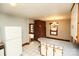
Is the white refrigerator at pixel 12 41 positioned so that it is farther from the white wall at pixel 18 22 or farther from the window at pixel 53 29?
the window at pixel 53 29

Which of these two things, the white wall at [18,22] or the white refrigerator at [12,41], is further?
the white refrigerator at [12,41]

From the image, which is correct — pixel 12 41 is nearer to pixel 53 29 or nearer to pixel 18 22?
pixel 18 22

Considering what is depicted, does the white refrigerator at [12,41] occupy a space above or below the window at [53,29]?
below

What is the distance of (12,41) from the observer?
2.38 meters

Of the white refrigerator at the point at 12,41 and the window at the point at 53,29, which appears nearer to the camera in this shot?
the window at the point at 53,29

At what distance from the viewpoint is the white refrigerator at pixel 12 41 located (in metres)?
2.26

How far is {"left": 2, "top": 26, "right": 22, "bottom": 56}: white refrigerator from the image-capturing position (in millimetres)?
2262

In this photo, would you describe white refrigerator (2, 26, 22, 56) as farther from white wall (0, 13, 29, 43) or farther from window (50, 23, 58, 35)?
window (50, 23, 58, 35)

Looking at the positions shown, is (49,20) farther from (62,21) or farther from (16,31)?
(16,31)

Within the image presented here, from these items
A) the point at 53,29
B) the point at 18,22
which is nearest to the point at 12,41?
the point at 18,22

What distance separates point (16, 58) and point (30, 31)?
1.42 m

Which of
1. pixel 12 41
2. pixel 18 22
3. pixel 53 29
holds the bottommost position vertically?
pixel 12 41

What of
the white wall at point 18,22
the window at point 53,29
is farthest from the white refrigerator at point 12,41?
the window at point 53,29

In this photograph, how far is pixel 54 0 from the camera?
699 millimetres
